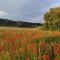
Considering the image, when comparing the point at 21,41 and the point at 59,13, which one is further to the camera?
the point at 59,13

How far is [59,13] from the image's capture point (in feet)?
90.6

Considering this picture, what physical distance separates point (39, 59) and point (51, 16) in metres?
22.1

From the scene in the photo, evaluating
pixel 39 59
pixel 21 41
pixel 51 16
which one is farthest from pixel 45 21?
pixel 39 59

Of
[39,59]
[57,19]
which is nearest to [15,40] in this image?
[39,59]

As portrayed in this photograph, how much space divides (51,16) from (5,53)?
71.3 feet

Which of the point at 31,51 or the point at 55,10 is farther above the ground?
the point at 55,10

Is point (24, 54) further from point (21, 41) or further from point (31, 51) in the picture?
Answer: point (21, 41)

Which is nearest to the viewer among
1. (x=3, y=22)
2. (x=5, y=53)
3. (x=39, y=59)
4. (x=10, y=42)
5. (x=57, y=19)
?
(x=39, y=59)

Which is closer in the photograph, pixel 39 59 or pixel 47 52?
pixel 39 59

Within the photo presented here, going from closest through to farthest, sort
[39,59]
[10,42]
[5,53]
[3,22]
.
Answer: [39,59], [5,53], [10,42], [3,22]

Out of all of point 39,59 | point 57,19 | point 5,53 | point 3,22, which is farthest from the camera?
point 3,22

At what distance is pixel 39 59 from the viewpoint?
19.1ft

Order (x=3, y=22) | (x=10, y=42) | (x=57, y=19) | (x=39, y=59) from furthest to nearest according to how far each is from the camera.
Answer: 1. (x=3, y=22)
2. (x=57, y=19)
3. (x=10, y=42)
4. (x=39, y=59)

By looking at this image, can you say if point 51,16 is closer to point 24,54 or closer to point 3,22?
point 3,22
